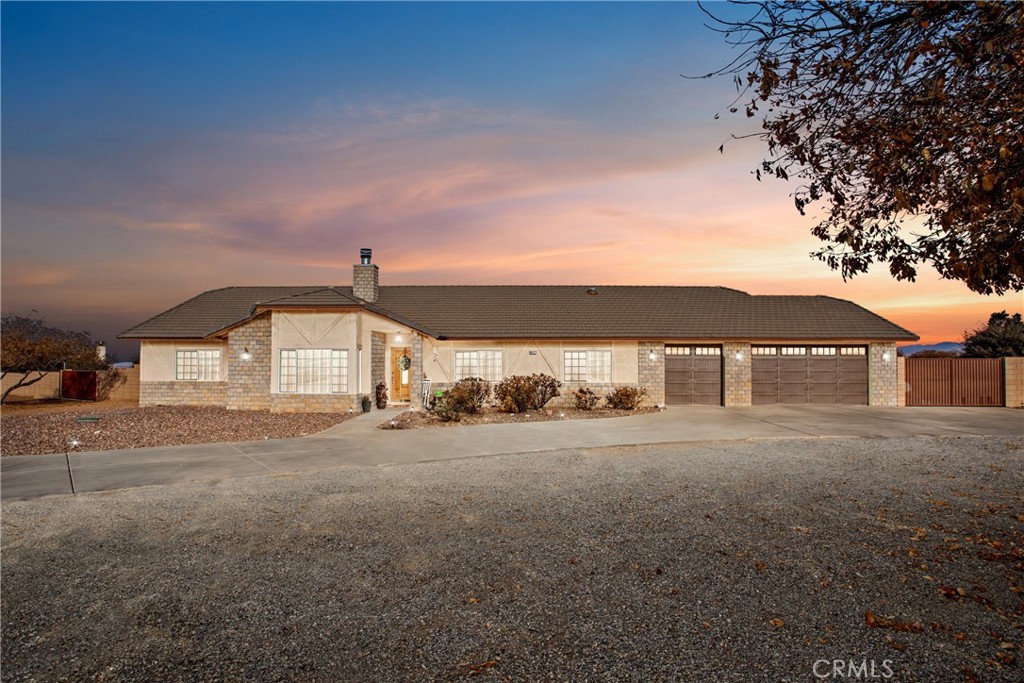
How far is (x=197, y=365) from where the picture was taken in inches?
865

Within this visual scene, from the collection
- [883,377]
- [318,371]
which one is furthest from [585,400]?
[883,377]

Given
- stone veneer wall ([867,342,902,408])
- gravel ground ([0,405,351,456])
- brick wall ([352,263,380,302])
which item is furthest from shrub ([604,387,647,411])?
brick wall ([352,263,380,302])

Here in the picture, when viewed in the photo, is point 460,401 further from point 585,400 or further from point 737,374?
point 737,374

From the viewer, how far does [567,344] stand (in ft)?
72.0

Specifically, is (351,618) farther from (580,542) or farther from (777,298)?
(777,298)

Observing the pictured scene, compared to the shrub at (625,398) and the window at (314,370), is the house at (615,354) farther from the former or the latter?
the window at (314,370)

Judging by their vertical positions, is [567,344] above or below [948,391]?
above

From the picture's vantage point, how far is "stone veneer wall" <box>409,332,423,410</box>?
20.8 meters

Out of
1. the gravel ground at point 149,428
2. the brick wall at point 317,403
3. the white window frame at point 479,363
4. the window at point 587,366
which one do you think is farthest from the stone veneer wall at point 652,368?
the gravel ground at point 149,428

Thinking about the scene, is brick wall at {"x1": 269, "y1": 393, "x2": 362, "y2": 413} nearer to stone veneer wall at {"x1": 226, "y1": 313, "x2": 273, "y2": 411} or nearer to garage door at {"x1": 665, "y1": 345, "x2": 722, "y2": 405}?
stone veneer wall at {"x1": 226, "y1": 313, "x2": 273, "y2": 411}

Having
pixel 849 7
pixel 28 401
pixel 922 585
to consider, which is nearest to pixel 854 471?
pixel 922 585

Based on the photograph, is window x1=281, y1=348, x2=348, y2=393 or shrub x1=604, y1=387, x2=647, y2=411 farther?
shrub x1=604, y1=387, x2=647, y2=411

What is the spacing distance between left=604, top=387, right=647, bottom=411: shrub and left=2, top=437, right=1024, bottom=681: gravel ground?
1145 cm

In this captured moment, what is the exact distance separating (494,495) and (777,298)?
20801 mm
